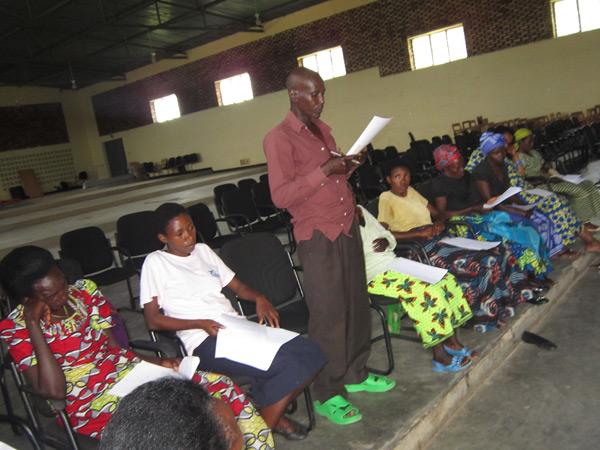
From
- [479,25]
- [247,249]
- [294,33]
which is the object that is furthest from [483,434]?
[294,33]

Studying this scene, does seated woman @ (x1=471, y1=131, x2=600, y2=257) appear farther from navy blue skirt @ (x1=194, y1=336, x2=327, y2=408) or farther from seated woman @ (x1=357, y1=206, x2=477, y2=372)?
navy blue skirt @ (x1=194, y1=336, x2=327, y2=408)

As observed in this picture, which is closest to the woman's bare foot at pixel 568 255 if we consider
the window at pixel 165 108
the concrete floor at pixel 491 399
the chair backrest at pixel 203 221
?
the concrete floor at pixel 491 399

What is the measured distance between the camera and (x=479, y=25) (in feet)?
40.9

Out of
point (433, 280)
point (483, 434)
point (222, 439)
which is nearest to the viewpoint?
point (222, 439)

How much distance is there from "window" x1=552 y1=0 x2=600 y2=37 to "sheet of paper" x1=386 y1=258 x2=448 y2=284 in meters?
11.2

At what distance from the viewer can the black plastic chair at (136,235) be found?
452 centimetres

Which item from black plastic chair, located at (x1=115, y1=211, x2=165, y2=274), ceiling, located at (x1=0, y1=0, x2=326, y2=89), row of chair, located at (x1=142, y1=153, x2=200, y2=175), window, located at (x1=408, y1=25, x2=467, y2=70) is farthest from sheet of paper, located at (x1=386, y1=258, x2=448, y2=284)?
row of chair, located at (x1=142, y1=153, x2=200, y2=175)

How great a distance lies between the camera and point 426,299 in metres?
2.58

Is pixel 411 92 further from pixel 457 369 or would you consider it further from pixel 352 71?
pixel 457 369

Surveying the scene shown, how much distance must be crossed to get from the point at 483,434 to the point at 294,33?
562 inches

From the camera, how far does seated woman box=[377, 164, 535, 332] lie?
2.94m

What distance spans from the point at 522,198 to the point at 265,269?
2.32 metres

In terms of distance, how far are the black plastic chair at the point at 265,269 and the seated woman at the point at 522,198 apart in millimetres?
1715

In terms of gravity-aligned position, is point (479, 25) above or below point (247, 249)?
above
